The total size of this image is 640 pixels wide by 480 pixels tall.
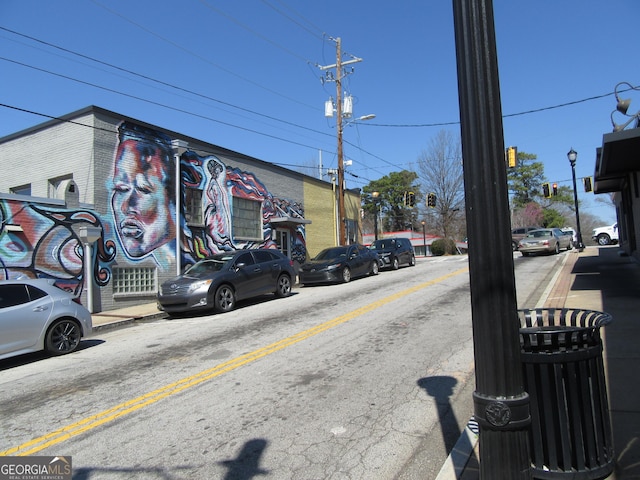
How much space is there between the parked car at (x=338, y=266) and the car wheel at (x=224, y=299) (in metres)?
5.45

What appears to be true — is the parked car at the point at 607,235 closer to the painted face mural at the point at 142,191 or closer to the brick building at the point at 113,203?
the brick building at the point at 113,203

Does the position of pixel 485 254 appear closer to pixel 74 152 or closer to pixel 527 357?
pixel 527 357

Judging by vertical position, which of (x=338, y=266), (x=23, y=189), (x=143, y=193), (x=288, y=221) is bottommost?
(x=338, y=266)

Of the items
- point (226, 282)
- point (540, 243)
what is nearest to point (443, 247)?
point (540, 243)

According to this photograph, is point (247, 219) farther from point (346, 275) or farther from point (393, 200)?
point (393, 200)

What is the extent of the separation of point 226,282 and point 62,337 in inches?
190

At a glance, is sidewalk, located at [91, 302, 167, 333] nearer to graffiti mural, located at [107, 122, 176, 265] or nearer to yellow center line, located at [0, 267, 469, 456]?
graffiti mural, located at [107, 122, 176, 265]

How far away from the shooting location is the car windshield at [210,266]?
42.8 ft

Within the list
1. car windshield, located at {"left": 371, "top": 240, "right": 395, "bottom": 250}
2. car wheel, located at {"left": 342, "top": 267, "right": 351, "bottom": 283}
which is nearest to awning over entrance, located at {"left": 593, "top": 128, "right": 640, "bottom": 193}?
car wheel, located at {"left": 342, "top": 267, "right": 351, "bottom": 283}

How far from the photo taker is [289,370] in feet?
20.3

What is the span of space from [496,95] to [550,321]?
1.93 m

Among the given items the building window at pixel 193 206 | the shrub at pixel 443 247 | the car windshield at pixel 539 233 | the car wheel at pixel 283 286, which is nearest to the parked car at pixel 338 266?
the car wheel at pixel 283 286

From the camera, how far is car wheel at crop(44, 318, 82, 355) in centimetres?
801

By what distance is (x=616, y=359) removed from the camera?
5.68 meters
